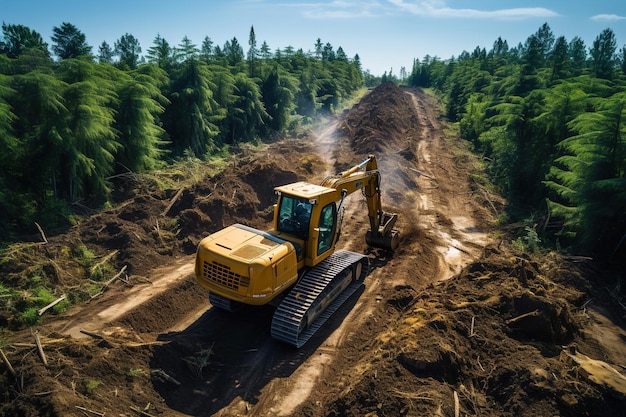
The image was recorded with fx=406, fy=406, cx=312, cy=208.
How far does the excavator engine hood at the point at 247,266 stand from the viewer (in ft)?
28.5

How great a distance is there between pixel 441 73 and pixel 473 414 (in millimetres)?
87997

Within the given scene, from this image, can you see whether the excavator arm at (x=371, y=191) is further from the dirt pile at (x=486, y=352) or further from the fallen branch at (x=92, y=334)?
the fallen branch at (x=92, y=334)

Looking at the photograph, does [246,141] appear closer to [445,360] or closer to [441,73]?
[445,360]

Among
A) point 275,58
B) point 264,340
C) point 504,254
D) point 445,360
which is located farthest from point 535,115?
point 275,58

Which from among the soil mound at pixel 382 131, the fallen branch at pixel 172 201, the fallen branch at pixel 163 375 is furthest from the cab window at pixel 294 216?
the soil mound at pixel 382 131

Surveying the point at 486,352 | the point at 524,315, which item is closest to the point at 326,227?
the point at 486,352

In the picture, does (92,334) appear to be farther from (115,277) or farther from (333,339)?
(333,339)

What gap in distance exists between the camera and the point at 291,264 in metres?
9.55

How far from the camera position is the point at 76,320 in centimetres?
972

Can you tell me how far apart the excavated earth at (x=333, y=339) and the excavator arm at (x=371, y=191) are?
2.02 ft

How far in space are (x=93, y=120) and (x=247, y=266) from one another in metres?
10.3

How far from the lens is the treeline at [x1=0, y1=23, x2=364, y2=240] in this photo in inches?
559

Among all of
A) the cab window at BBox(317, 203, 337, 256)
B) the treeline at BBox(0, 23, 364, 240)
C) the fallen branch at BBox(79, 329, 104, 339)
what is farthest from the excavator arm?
the treeline at BBox(0, 23, 364, 240)

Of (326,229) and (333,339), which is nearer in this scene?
(333,339)
